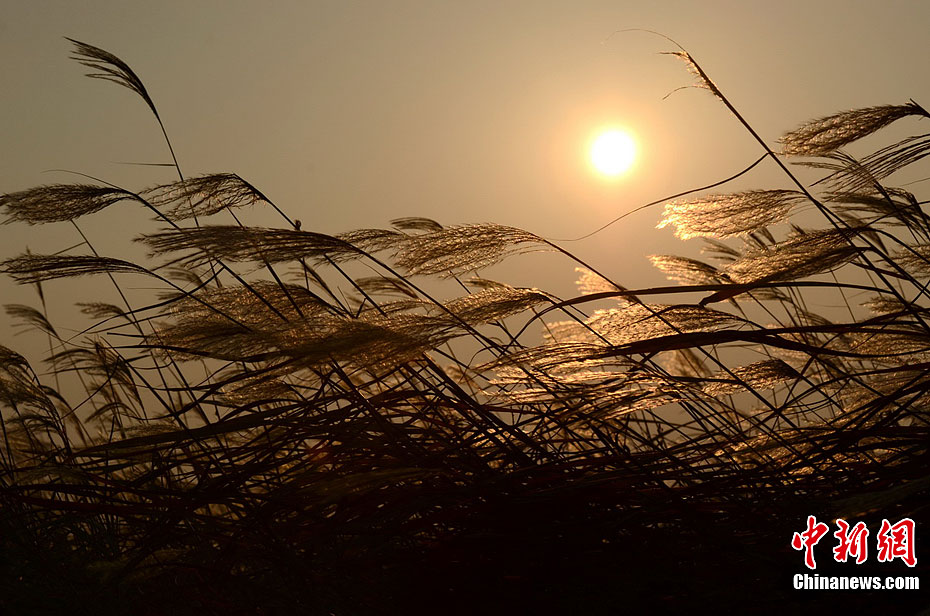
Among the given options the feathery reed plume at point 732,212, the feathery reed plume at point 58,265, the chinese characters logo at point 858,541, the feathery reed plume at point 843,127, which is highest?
the feathery reed plume at point 843,127

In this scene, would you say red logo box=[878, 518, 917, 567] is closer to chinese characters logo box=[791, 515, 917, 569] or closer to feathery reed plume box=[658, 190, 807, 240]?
chinese characters logo box=[791, 515, 917, 569]

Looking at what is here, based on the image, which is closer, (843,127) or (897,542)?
(897,542)

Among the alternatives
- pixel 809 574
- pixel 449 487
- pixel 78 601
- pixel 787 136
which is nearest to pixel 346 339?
pixel 449 487

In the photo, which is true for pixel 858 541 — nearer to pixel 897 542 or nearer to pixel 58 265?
pixel 897 542

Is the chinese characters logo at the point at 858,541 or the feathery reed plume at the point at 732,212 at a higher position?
the feathery reed plume at the point at 732,212

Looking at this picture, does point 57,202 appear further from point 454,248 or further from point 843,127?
point 843,127

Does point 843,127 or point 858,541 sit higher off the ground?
point 843,127

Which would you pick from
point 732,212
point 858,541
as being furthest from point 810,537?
point 732,212

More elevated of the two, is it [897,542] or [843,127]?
[843,127]

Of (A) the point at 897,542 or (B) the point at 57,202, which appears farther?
(B) the point at 57,202

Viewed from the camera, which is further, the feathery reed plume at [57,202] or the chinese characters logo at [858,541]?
the feathery reed plume at [57,202]

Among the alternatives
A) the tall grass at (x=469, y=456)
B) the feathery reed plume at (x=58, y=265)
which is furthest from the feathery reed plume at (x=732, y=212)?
the feathery reed plume at (x=58, y=265)

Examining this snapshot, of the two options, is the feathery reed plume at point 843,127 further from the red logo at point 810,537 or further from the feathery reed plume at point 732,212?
the red logo at point 810,537

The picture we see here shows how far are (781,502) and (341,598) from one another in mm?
855
